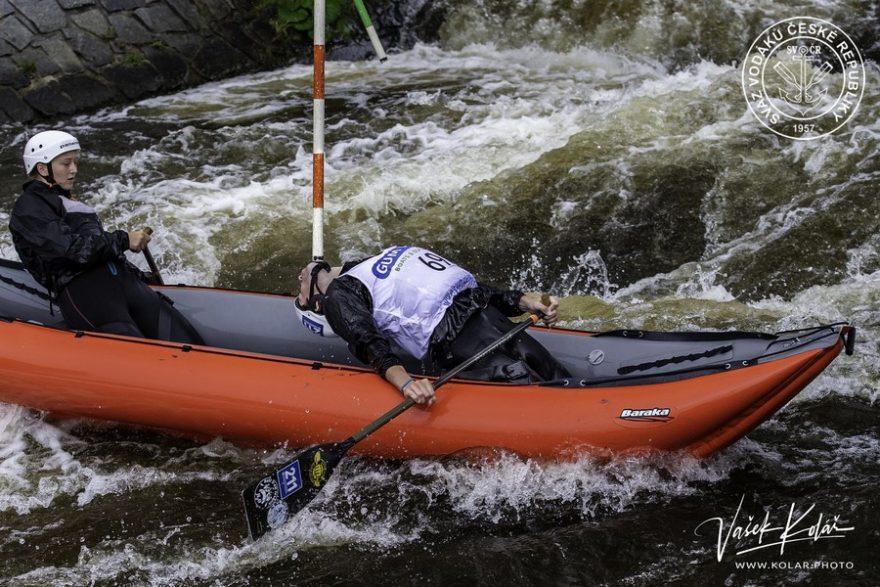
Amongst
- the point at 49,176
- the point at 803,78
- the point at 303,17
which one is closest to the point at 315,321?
the point at 49,176

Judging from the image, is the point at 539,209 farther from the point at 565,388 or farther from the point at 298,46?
the point at 298,46

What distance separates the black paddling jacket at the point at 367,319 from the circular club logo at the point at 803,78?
3.46 meters

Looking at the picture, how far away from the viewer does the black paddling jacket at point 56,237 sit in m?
4.23

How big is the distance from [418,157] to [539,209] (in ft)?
3.85

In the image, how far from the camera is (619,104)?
7.23 meters

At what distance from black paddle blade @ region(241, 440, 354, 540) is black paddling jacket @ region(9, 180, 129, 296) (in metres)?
1.30

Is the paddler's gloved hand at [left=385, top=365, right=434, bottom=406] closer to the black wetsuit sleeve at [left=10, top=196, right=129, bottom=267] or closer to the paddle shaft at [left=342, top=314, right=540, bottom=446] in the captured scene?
the paddle shaft at [left=342, top=314, right=540, bottom=446]

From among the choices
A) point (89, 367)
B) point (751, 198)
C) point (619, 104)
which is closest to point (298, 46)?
point (619, 104)

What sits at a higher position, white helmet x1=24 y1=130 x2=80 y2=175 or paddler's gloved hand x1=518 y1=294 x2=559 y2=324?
white helmet x1=24 y1=130 x2=80 y2=175

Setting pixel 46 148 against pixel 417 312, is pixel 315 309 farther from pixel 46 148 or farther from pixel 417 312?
pixel 46 148

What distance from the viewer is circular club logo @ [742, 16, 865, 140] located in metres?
6.65

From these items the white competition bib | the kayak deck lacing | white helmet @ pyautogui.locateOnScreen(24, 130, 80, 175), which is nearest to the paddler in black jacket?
the white competition bib

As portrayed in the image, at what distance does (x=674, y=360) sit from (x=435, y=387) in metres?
0.95

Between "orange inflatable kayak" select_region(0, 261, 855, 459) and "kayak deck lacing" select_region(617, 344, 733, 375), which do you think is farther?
"kayak deck lacing" select_region(617, 344, 733, 375)
